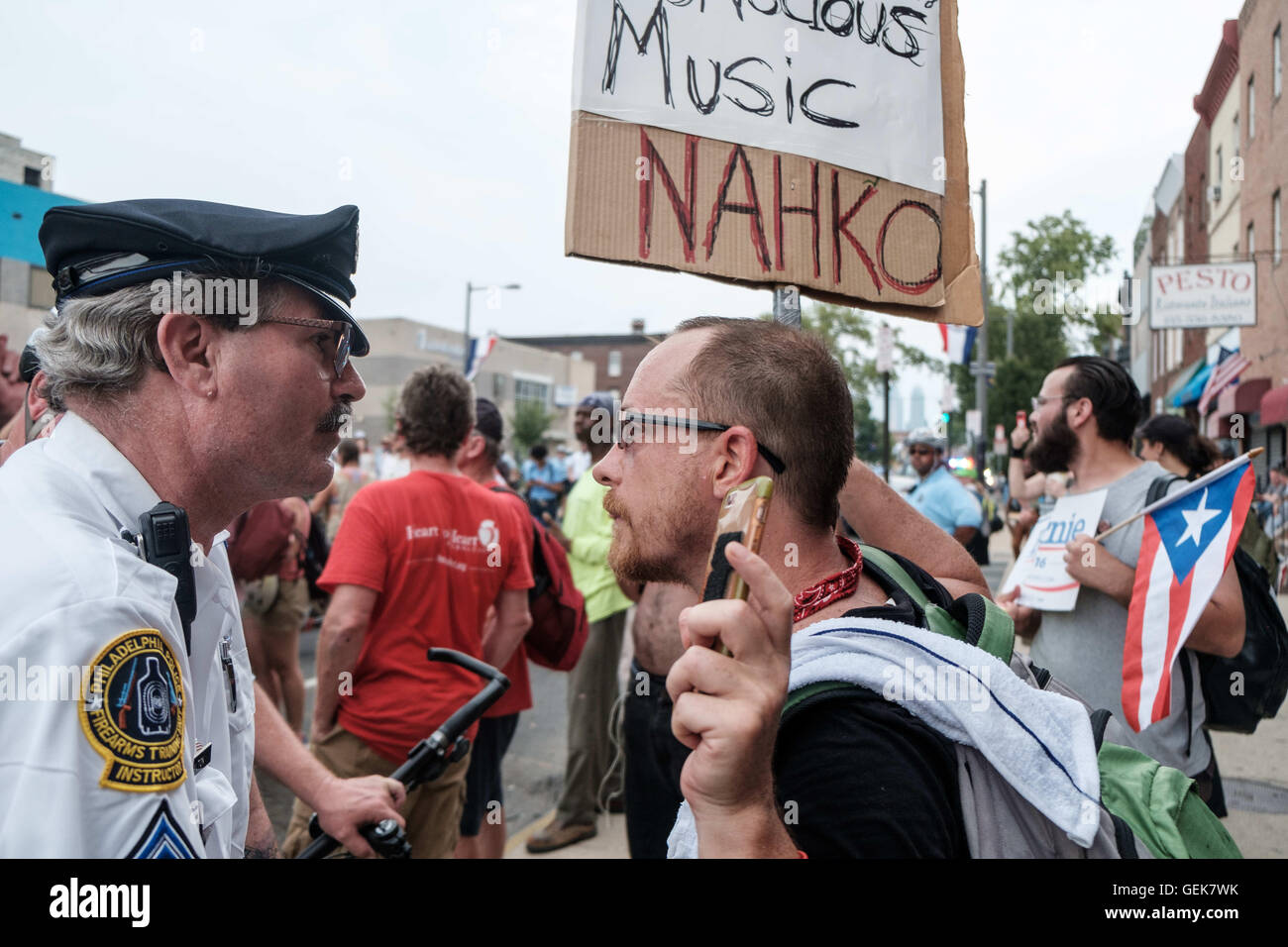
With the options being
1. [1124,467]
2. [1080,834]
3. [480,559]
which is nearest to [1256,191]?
[1124,467]

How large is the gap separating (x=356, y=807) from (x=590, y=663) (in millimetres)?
3525

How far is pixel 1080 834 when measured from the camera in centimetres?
126

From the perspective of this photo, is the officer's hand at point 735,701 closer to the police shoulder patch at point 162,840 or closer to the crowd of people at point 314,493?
the crowd of people at point 314,493

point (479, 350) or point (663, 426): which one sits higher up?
point (479, 350)

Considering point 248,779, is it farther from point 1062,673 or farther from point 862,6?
point 1062,673

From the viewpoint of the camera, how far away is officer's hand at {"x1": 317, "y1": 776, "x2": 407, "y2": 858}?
227 cm

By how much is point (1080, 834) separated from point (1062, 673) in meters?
2.38

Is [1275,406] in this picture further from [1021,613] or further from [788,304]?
[788,304]

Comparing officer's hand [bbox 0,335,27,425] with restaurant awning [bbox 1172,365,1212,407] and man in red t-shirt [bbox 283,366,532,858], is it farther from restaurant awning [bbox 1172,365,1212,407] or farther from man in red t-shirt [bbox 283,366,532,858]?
restaurant awning [bbox 1172,365,1212,407]

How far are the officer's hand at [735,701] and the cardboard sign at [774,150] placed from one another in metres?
1.16

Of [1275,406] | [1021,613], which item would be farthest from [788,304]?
[1275,406]

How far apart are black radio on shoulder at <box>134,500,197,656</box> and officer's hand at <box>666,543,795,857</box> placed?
2.68 ft

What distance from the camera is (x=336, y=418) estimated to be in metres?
1.96

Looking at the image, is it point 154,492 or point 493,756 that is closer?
point 154,492
